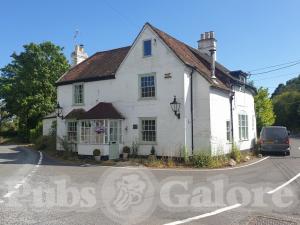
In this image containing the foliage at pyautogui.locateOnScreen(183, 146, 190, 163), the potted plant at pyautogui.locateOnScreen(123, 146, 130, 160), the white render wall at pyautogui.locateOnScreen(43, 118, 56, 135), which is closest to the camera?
the foliage at pyautogui.locateOnScreen(183, 146, 190, 163)

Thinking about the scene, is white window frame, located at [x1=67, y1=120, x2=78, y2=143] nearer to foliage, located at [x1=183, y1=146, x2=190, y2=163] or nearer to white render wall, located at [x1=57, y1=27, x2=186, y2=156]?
white render wall, located at [x1=57, y1=27, x2=186, y2=156]

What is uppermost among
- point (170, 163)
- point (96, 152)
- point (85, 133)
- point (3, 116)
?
point (3, 116)

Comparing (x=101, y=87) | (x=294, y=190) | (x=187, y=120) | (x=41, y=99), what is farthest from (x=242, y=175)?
(x=41, y=99)

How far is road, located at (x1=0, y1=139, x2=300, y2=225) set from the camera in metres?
8.08

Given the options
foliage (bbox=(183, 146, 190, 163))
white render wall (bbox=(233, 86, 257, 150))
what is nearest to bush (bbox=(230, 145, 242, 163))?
white render wall (bbox=(233, 86, 257, 150))

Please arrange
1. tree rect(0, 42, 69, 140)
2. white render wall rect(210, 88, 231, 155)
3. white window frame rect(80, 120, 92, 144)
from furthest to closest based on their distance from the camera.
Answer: tree rect(0, 42, 69, 140)
white window frame rect(80, 120, 92, 144)
white render wall rect(210, 88, 231, 155)

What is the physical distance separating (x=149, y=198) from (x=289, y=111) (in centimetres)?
7292

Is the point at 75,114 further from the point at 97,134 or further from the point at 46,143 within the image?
the point at 46,143

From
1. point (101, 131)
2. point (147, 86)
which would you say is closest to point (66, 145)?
point (101, 131)

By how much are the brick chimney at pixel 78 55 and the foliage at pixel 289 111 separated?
56.2 meters

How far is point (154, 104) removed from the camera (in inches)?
867

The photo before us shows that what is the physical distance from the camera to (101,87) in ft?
81.9

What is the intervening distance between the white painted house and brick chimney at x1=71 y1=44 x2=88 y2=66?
19.5 feet

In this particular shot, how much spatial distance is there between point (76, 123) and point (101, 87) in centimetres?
334
